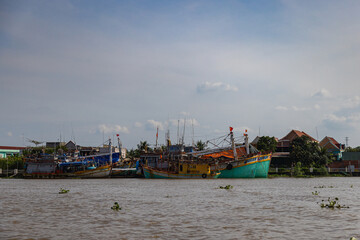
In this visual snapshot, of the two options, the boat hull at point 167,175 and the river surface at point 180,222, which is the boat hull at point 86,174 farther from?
the river surface at point 180,222

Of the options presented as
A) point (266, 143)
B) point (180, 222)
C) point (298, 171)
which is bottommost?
point (180, 222)

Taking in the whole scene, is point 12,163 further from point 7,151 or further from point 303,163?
point 303,163

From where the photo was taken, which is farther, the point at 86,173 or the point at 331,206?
the point at 86,173

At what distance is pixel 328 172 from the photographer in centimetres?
7912

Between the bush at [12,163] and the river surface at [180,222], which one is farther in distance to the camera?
the bush at [12,163]

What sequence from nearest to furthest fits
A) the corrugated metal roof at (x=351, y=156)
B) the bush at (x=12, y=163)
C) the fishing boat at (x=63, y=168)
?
the fishing boat at (x=63, y=168)
the corrugated metal roof at (x=351, y=156)
the bush at (x=12, y=163)

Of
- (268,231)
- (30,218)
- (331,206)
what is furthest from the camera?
(331,206)

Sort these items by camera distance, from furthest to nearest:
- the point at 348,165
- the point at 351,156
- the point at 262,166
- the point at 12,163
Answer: the point at 12,163, the point at 351,156, the point at 348,165, the point at 262,166

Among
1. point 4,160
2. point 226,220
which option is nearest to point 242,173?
point 226,220

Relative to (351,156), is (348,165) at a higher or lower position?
lower

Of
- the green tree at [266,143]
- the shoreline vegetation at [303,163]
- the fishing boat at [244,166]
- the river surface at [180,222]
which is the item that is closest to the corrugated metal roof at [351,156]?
the shoreline vegetation at [303,163]

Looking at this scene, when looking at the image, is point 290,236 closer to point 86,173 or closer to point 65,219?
point 65,219

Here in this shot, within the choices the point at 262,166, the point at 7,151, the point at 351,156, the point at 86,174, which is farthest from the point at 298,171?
the point at 7,151

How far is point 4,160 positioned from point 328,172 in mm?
70543
